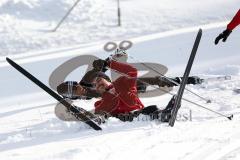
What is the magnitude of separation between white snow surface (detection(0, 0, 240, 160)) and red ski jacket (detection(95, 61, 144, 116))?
373 mm

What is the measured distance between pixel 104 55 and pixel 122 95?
19.9 ft

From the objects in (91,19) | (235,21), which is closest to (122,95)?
(235,21)

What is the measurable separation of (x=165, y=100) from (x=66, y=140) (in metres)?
3.17

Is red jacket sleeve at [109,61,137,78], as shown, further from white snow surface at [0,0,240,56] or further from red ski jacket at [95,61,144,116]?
white snow surface at [0,0,240,56]

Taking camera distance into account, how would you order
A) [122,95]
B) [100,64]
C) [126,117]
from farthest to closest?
[100,64] → [122,95] → [126,117]

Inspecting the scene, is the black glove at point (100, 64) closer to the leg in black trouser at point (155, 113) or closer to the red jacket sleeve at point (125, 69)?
the red jacket sleeve at point (125, 69)

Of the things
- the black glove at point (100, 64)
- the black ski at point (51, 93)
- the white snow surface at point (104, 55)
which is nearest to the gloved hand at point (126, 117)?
the white snow surface at point (104, 55)

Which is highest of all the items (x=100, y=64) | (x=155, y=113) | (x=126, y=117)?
(x=100, y=64)

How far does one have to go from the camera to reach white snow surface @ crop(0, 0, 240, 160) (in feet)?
21.4

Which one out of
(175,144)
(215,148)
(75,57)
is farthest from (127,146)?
(75,57)

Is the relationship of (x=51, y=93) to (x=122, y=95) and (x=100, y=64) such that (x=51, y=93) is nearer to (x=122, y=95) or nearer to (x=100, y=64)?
(x=122, y=95)

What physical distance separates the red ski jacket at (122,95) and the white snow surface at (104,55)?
0.37 metres

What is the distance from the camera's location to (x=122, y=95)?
27.4 feet

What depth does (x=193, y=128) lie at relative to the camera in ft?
23.9
